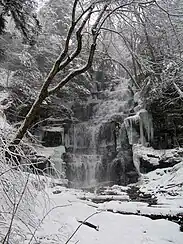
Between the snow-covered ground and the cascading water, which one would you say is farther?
the cascading water

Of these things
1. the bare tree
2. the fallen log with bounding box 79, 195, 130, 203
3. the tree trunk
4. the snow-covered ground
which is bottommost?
the fallen log with bounding box 79, 195, 130, 203

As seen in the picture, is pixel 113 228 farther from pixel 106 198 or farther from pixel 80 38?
pixel 80 38

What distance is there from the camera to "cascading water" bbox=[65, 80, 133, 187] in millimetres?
14062

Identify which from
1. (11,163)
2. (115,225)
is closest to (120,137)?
(115,225)

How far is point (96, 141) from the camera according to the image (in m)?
15.3

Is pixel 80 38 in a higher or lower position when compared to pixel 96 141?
higher

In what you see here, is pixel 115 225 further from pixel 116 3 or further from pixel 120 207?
pixel 116 3

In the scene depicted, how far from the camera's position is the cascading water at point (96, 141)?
14062mm

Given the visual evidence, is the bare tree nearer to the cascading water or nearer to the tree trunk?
the tree trunk

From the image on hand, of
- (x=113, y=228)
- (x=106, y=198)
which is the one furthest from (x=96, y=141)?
(x=113, y=228)

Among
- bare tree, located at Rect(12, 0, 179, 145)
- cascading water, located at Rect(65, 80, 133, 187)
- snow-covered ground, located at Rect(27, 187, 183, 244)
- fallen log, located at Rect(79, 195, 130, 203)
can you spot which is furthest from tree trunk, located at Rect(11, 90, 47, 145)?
cascading water, located at Rect(65, 80, 133, 187)

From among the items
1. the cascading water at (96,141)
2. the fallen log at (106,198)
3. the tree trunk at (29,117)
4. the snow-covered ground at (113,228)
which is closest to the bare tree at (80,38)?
the tree trunk at (29,117)

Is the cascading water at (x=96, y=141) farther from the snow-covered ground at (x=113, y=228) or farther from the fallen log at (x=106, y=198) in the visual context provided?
the snow-covered ground at (x=113, y=228)

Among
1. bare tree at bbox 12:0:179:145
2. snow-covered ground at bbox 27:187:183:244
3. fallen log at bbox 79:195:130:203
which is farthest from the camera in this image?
fallen log at bbox 79:195:130:203
